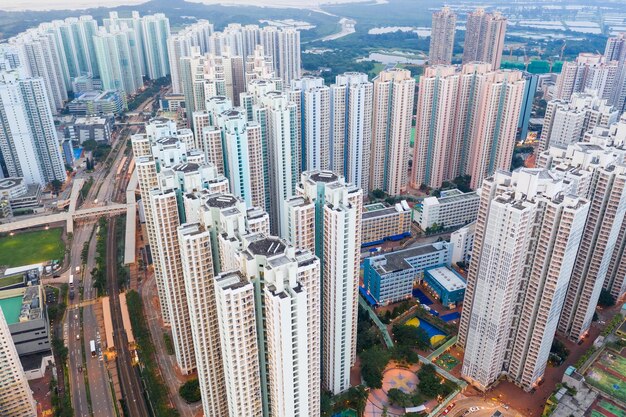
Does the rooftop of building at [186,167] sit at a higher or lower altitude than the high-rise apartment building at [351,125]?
higher

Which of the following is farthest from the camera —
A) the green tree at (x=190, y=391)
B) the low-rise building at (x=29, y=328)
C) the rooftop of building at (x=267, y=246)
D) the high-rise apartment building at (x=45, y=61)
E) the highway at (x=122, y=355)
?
the high-rise apartment building at (x=45, y=61)

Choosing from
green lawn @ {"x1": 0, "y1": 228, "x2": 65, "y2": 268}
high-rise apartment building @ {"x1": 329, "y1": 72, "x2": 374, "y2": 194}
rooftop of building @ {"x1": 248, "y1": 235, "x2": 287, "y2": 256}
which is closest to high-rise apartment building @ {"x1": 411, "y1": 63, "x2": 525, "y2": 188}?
high-rise apartment building @ {"x1": 329, "y1": 72, "x2": 374, "y2": 194}

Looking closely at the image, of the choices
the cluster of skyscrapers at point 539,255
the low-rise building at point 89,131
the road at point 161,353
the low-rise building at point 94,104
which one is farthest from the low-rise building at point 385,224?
the low-rise building at point 94,104

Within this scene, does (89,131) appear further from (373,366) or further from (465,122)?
(373,366)

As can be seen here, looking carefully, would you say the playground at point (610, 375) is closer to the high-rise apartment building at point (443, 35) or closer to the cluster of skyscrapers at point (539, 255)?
the cluster of skyscrapers at point (539, 255)

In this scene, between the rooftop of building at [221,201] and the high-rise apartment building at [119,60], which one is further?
the high-rise apartment building at [119,60]

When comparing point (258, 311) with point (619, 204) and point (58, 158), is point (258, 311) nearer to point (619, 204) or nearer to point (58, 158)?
point (619, 204)

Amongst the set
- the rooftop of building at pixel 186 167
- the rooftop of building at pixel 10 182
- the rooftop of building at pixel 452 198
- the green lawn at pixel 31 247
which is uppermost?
the rooftop of building at pixel 186 167
